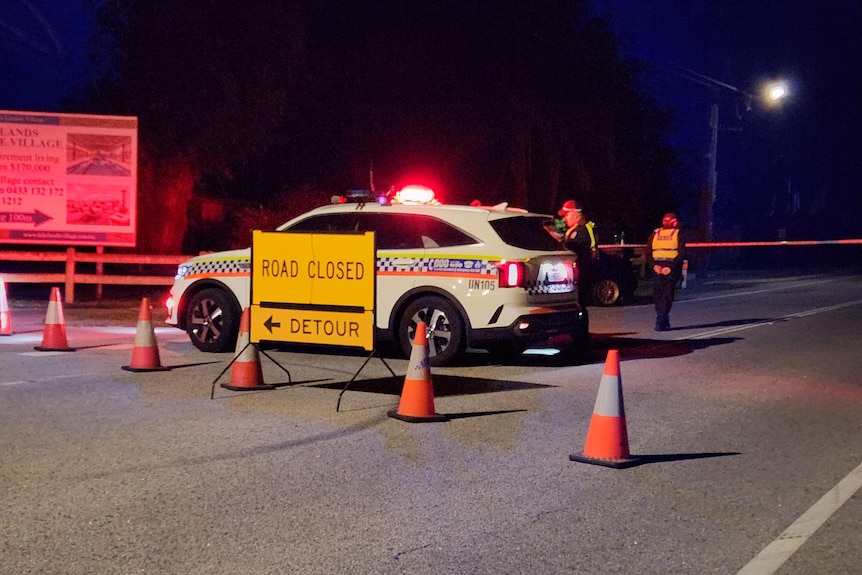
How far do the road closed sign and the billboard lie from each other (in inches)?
423

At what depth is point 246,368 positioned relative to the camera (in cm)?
941

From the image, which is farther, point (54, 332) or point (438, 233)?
point (54, 332)

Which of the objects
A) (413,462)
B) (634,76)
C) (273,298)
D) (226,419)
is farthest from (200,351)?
(634,76)

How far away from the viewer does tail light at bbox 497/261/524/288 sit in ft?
35.4

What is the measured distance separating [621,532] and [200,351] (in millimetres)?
7904

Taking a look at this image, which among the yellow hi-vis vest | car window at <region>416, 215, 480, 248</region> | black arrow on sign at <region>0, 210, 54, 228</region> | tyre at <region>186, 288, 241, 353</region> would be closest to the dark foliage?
black arrow on sign at <region>0, 210, 54, 228</region>

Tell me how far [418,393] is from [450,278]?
3.14 meters

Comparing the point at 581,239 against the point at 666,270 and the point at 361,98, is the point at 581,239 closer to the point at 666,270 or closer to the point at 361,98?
the point at 666,270

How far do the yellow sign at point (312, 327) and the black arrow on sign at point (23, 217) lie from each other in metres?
11.2

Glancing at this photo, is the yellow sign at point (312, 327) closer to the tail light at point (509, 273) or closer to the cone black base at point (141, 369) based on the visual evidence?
the cone black base at point (141, 369)

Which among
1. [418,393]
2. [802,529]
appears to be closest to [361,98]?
[418,393]

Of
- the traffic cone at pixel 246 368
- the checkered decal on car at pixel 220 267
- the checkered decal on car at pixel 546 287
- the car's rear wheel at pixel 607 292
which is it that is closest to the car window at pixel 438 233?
the checkered decal on car at pixel 546 287

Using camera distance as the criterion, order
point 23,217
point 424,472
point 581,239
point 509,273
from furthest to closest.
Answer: point 23,217, point 581,239, point 509,273, point 424,472

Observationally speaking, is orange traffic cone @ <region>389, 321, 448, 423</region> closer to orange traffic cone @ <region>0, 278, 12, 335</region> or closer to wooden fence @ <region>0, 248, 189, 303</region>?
orange traffic cone @ <region>0, 278, 12, 335</region>
